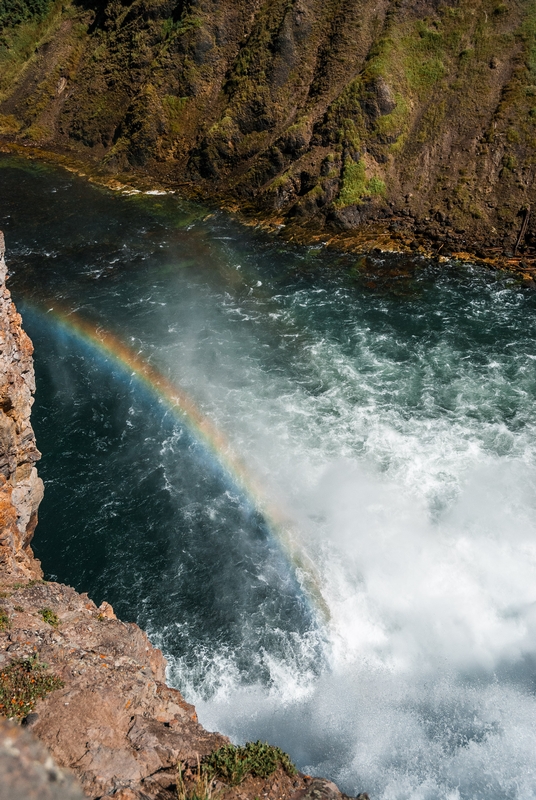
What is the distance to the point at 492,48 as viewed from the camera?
224 ft

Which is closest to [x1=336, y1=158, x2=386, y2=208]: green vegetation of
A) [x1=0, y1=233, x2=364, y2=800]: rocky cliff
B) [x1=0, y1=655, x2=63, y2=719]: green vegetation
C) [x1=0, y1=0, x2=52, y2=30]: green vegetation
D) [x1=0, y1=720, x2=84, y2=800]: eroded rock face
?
[x1=0, y1=233, x2=364, y2=800]: rocky cliff

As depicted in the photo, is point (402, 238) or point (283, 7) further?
point (283, 7)

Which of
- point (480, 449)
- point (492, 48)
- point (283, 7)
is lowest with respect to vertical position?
point (480, 449)

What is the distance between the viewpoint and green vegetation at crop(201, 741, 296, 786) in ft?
51.7

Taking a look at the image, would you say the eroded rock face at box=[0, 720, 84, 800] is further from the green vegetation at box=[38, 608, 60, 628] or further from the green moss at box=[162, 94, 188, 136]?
the green moss at box=[162, 94, 188, 136]

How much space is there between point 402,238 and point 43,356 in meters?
37.8

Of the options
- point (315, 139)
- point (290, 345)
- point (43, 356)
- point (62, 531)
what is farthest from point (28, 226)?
point (62, 531)

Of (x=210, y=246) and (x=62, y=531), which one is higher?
(x=210, y=246)

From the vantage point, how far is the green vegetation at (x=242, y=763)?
15.8m

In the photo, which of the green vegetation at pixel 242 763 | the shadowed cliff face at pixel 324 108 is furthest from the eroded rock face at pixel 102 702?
the shadowed cliff face at pixel 324 108

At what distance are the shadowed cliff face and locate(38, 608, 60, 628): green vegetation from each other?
172ft

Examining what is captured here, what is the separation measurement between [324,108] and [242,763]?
241 ft

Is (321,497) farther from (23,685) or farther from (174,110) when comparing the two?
(174,110)

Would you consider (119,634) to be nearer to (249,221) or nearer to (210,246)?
(210,246)
